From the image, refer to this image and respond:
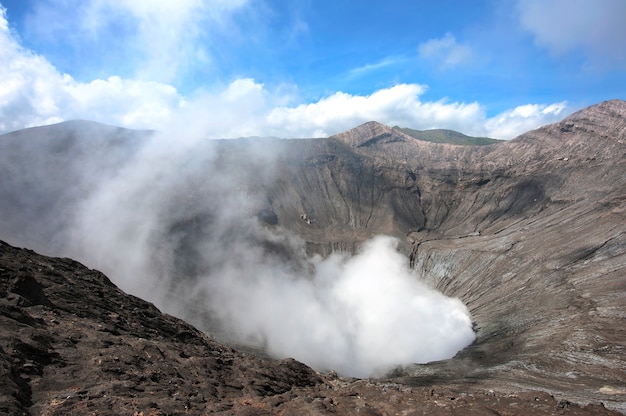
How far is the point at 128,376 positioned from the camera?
62.8 ft

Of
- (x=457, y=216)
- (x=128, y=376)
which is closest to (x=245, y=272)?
(x=128, y=376)

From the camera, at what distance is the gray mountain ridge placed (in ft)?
151

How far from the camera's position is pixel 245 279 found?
84.2 metres

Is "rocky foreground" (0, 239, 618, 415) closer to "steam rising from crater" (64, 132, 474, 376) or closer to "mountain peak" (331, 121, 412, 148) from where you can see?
"steam rising from crater" (64, 132, 474, 376)

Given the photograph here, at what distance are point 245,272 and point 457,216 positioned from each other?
72002 millimetres

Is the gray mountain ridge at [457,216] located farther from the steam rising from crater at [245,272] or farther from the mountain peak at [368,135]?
the steam rising from crater at [245,272]

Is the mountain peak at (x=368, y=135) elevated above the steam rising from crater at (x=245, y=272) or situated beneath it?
elevated above

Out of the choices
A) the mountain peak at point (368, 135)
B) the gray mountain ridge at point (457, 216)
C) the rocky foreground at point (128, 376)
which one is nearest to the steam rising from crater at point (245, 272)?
the gray mountain ridge at point (457, 216)

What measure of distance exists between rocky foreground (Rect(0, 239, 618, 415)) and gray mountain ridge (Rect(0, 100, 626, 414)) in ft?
51.7

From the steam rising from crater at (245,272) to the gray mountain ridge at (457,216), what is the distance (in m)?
1.17

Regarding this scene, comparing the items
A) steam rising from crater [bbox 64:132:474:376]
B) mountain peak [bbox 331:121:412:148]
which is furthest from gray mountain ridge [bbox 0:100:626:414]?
steam rising from crater [bbox 64:132:474:376]

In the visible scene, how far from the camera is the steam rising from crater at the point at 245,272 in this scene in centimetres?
6700

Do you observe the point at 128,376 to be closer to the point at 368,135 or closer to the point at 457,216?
the point at 457,216

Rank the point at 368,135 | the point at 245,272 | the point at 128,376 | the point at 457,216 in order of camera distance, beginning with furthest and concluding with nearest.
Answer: the point at 368,135 < the point at 457,216 < the point at 245,272 < the point at 128,376
